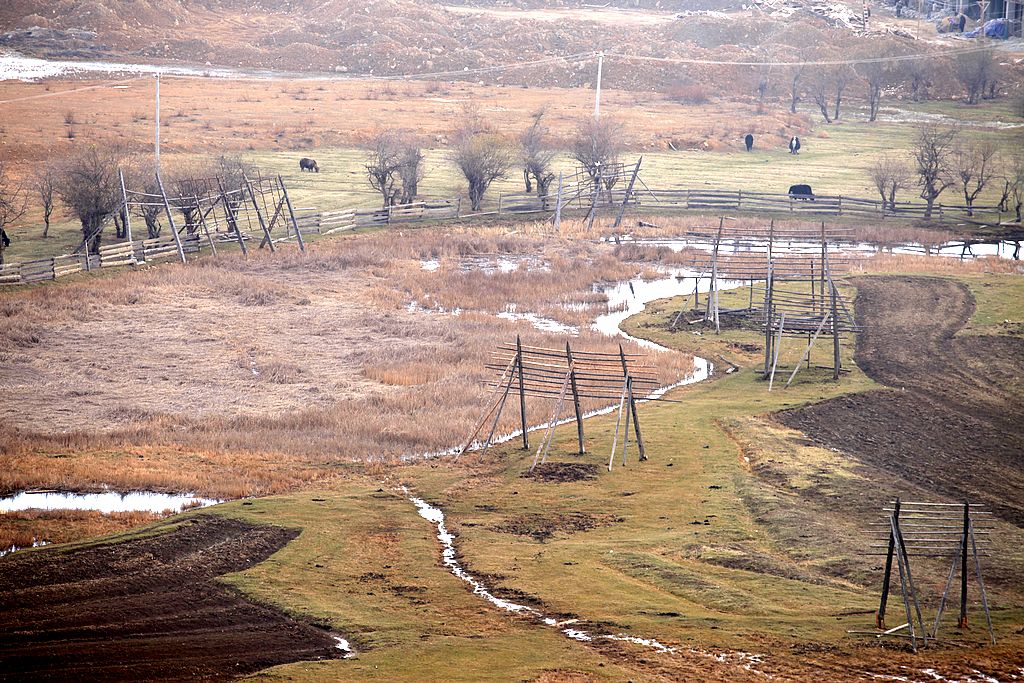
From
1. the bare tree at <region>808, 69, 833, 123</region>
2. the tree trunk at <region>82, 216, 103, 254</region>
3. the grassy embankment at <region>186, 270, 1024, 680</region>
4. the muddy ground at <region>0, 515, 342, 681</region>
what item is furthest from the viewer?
the bare tree at <region>808, 69, 833, 123</region>

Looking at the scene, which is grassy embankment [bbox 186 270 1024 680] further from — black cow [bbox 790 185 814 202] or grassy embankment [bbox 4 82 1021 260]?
black cow [bbox 790 185 814 202]

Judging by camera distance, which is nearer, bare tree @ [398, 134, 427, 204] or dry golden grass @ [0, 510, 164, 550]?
dry golden grass @ [0, 510, 164, 550]

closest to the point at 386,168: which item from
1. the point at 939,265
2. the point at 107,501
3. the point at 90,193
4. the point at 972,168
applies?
the point at 90,193

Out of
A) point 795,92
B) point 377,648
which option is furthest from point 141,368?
point 795,92

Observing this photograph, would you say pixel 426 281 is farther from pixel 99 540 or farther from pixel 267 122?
pixel 267 122

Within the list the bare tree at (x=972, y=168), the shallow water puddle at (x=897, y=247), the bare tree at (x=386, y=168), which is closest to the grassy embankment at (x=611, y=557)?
the shallow water puddle at (x=897, y=247)

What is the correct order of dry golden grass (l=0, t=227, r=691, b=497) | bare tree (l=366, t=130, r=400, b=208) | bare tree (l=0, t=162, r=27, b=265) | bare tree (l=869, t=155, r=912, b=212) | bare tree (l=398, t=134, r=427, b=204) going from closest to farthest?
dry golden grass (l=0, t=227, r=691, b=497) < bare tree (l=0, t=162, r=27, b=265) < bare tree (l=366, t=130, r=400, b=208) < bare tree (l=398, t=134, r=427, b=204) < bare tree (l=869, t=155, r=912, b=212)

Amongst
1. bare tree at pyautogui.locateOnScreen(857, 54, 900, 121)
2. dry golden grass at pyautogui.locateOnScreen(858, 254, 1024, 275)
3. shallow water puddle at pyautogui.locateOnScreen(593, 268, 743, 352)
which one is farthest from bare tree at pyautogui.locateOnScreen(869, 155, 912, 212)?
bare tree at pyautogui.locateOnScreen(857, 54, 900, 121)
